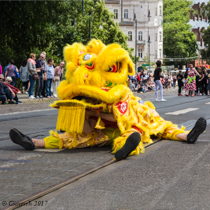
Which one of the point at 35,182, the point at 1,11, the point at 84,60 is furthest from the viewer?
the point at 1,11

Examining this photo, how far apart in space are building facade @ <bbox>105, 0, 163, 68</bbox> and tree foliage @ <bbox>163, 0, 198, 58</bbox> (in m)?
3.21

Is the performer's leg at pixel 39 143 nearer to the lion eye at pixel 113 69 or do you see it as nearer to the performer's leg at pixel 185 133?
the lion eye at pixel 113 69

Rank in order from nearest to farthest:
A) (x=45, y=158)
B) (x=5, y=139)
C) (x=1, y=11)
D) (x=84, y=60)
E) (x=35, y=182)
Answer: (x=35, y=182) < (x=45, y=158) < (x=84, y=60) < (x=5, y=139) < (x=1, y=11)

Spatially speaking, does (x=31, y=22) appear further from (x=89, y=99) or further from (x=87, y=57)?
(x=89, y=99)

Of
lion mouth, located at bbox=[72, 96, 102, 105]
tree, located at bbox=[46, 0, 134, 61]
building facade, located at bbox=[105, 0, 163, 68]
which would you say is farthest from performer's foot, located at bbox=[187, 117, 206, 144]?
building facade, located at bbox=[105, 0, 163, 68]

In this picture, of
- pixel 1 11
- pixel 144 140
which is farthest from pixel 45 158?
pixel 1 11

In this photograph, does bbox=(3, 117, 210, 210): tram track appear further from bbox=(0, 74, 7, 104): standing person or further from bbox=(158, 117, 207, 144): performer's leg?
bbox=(0, 74, 7, 104): standing person

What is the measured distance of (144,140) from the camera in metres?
6.38

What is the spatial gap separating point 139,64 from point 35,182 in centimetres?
9475

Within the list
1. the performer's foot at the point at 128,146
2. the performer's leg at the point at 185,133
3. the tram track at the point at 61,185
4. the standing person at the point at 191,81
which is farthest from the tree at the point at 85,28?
the tram track at the point at 61,185

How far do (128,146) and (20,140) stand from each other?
4.99ft

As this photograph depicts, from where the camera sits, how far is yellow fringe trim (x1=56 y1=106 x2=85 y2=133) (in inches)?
233

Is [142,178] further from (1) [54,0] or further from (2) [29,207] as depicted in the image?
(1) [54,0]

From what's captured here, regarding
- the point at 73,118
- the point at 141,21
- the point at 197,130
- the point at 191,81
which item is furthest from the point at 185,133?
the point at 141,21
